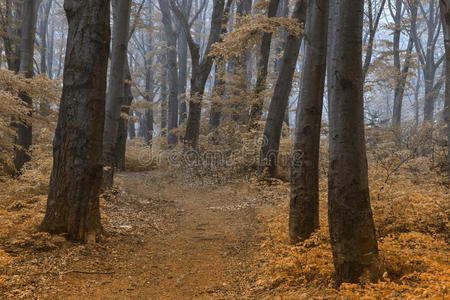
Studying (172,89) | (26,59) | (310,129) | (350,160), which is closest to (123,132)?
(26,59)

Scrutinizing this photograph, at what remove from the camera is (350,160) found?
331cm

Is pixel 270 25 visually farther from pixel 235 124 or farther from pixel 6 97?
pixel 235 124

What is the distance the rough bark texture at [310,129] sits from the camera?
5.03m

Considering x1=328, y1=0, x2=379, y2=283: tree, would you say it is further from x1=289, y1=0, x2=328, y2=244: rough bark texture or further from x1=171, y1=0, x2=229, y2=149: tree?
x1=171, y1=0, x2=229, y2=149: tree

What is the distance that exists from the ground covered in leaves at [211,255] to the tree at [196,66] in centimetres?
646

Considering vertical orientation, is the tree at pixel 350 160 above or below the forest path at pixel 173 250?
above

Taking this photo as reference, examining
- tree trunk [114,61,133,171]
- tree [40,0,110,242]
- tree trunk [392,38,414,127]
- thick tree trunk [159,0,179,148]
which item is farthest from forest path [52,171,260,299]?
tree trunk [392,38,414,127]

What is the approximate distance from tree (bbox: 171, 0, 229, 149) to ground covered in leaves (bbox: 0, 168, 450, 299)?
6464 mm

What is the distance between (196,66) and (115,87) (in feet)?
20.5

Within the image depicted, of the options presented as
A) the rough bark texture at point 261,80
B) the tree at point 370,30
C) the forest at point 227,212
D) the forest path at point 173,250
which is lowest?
the forest path at point 173,250

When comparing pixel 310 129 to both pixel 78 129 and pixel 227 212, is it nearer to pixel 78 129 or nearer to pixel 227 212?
pixel 78 129

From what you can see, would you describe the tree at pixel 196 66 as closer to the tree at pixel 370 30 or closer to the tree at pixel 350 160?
the tree at pixel 370 30

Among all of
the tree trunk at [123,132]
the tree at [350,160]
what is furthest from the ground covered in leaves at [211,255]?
the tree trunk at [123,132]

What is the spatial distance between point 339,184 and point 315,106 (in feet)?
6.46
